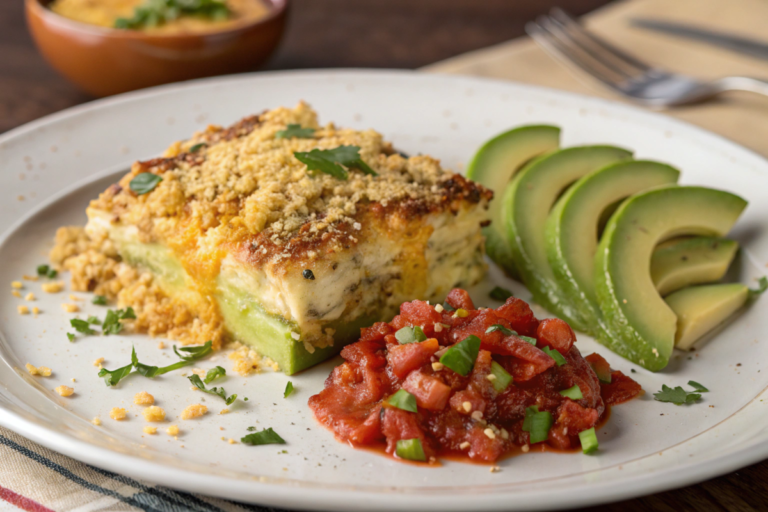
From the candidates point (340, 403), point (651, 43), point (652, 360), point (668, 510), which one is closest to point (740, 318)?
point (652, 360)

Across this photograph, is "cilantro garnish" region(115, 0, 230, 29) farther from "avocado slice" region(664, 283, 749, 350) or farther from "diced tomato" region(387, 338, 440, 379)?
"avocado slice" region(664, 283, 749, 350)

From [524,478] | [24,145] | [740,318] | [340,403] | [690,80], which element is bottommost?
[24,145]

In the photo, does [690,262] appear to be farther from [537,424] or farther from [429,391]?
[429,391]

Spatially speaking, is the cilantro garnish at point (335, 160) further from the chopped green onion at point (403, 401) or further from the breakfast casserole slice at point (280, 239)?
the chopped green onion at point (403, 401)

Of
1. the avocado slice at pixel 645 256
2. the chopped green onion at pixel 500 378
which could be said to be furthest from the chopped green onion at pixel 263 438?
the avocado slice at pixel 645 256

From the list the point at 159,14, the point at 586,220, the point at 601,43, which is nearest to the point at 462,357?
the point at 586,220

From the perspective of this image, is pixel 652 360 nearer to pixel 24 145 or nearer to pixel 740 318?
pixel 740 318
